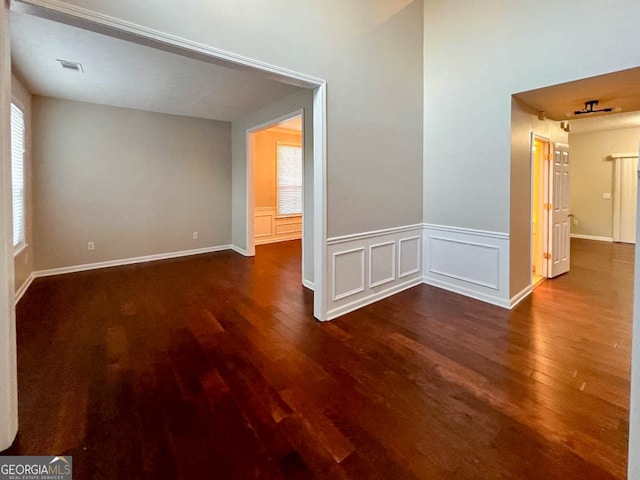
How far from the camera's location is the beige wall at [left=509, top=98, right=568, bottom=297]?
356 cm

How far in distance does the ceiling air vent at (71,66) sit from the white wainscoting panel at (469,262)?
4.77 metres

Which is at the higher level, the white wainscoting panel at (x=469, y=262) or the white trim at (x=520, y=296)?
the white wainscoting panel at (x=469, y=262)

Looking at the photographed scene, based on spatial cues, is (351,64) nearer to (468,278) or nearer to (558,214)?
(468,278)

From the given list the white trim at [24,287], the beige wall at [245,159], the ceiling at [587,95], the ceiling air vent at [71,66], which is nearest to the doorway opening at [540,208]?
the ceiling at [587,95]

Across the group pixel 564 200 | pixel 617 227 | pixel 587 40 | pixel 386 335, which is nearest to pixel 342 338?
pixel 386 335

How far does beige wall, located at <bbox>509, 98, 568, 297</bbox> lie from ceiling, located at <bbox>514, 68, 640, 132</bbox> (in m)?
0.17

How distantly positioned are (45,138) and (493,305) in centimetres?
672

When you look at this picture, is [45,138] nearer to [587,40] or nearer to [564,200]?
[587,40]

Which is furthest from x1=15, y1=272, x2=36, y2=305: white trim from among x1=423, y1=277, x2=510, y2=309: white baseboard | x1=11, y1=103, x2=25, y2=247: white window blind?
x1=423, y1=277, x2=510, y2=309: white baseboard

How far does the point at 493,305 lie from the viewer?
3.66 metres

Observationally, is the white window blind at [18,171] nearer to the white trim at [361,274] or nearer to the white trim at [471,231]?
the white trim at [361,274]

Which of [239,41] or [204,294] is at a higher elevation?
[239,41]

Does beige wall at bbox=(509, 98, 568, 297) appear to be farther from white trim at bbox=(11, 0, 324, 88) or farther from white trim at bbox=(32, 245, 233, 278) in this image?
white trim at bbox=(32, 245, 233, 278)

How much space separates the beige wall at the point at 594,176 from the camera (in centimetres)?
751
